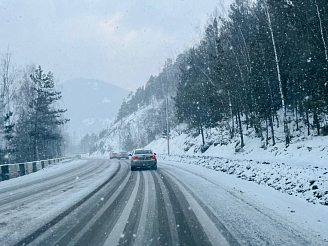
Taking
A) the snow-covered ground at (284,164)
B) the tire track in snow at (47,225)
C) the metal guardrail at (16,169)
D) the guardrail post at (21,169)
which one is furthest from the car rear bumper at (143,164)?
the tire track in snow at (47,225)

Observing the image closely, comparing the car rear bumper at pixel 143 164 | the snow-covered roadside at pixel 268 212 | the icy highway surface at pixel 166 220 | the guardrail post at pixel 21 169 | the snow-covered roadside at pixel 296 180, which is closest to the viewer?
the icy highway surface at pixel 166 220

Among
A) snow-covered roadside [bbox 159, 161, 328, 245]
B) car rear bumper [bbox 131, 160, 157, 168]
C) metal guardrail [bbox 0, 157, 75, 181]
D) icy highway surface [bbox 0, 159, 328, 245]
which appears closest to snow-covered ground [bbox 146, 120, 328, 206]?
snow-covered roadside [bbox 159, 161, 328, 245]

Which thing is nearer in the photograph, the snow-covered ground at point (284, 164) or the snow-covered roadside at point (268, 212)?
the snow-covered roadside at point (268, 212)

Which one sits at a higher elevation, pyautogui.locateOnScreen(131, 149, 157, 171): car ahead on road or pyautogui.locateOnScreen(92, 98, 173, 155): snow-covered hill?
pyautogui.locateOnScreen(92, 98, 173, 155): snow-covered hill

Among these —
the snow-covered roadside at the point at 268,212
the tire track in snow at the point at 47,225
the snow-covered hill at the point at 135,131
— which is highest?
the snow-covered hill at the point at 135,131

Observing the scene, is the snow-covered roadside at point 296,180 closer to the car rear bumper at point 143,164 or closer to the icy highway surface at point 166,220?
the icy highway surface at point 166,220

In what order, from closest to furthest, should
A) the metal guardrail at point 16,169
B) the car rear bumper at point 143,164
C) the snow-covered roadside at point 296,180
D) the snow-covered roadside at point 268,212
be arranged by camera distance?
the snow-covered roadside at point 268,212 → the snow-covered roadside at point 296,180 → the metal guardrail at point 16,169 → the car rear bumper at point 143,164

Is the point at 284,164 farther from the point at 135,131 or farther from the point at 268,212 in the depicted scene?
the point at 135,131

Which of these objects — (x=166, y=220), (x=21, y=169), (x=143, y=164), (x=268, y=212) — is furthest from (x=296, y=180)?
(x=21, y=169)

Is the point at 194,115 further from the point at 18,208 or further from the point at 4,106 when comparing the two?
the point at 18,208

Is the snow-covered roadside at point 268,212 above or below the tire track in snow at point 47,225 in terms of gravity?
below

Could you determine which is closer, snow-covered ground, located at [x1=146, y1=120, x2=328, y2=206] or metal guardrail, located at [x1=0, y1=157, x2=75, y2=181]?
snow-covered ground, located at [x1=146, y1=120, x2=328, y2=206]

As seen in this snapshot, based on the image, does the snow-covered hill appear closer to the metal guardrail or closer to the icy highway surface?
the metal guardrail

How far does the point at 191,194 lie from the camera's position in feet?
25.1
